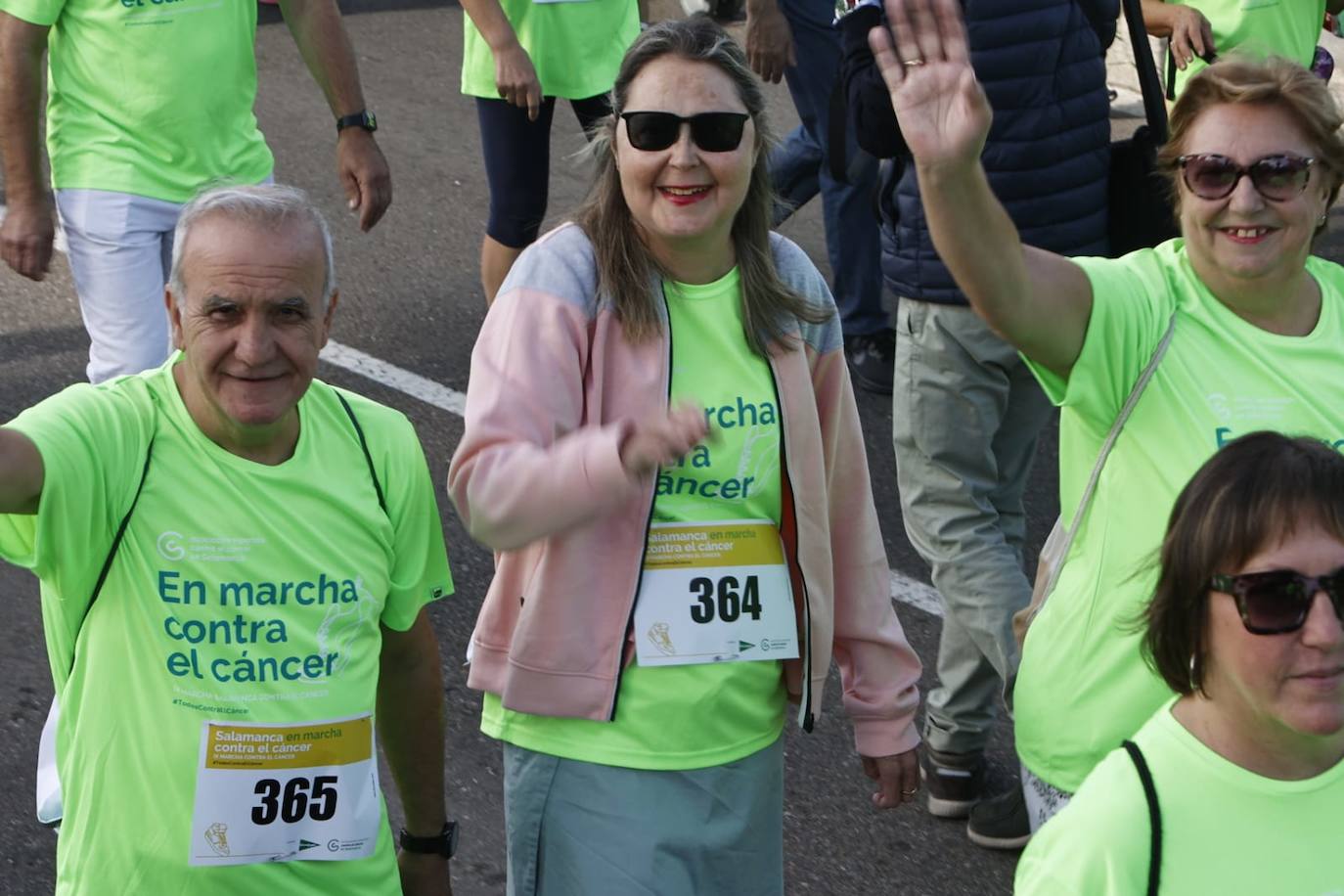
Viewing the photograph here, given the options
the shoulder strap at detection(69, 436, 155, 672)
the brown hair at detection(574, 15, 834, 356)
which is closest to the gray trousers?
the brown hair at detection(574, 15, 834, 356)

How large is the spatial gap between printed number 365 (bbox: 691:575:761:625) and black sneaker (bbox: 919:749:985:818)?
1.56 meters

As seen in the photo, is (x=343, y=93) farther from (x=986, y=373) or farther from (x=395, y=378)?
(x=395, y=378)

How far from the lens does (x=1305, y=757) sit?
232 cm

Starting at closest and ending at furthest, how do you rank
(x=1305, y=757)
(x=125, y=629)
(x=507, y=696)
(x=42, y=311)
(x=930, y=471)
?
(x=1305, y=757)
(x=125, y=629)
(x=507, y=696)
(x=930, y=471)
(x=42, y=311)

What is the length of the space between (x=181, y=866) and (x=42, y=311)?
16.6 ft

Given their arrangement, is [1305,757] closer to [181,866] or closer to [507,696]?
[507,696]

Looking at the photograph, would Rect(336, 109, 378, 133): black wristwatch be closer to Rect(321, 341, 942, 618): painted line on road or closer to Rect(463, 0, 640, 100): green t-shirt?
Rect(463, 0, 640, 100): green t-shirt

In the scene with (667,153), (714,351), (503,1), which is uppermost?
(503,1)

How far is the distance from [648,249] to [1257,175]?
3.14 ft

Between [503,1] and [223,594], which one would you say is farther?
[503,1]

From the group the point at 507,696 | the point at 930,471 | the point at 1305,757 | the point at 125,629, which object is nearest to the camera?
the point at 1305,757

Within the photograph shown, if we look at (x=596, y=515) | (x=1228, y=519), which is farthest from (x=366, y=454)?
(x=1228, y=519)

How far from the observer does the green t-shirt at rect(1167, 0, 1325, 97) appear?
6.12 metres

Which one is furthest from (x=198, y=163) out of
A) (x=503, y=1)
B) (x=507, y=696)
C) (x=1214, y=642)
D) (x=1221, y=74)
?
(x=1214, y=642)
